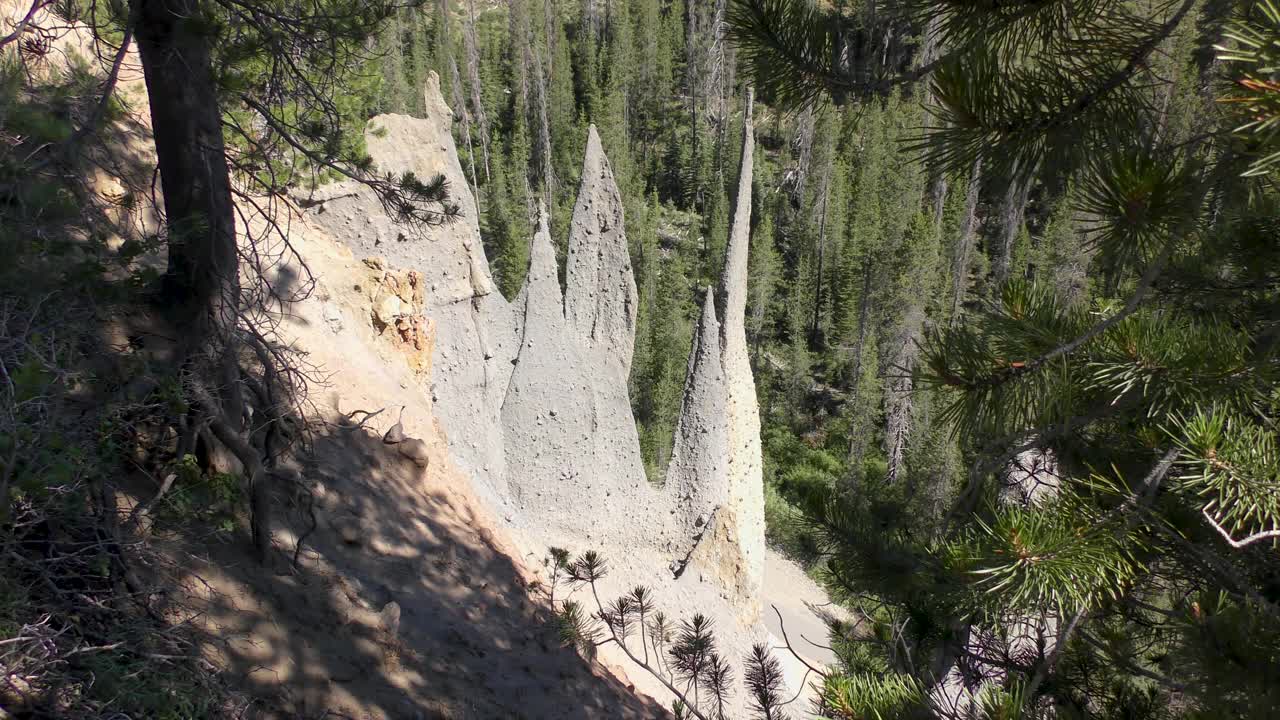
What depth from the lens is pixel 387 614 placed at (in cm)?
446

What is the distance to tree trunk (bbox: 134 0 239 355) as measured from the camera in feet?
10.6

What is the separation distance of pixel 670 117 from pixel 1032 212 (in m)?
Answer: 20.5

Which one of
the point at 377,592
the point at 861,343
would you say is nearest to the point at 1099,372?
the point at 377,592

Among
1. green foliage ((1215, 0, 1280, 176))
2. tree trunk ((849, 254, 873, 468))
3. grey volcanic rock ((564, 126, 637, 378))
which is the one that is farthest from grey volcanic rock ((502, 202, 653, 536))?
tree trunk ((849, 254, 873, 468))

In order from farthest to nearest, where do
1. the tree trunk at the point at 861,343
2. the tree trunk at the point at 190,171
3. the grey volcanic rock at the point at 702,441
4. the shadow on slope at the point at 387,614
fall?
the tree trunk at the point at 861,343, the grey volcanic rock at the point at 702,441, the shadow on slope at the point at 387,614, the tree trunk at the point at 190,171

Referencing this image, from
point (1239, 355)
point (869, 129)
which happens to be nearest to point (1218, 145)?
point (1239, 355)

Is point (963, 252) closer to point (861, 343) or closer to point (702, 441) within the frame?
point (861, 343)

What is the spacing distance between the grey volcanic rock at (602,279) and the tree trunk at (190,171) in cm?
714

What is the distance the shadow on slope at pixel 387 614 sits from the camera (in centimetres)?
362

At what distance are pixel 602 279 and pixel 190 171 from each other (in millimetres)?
7735

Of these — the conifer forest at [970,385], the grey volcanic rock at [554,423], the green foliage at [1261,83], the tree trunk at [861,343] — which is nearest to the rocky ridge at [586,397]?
the grey volcanic rock at [554,423]

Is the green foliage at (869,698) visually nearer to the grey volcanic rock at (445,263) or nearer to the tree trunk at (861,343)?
the grey volcanic rock at (445,263)

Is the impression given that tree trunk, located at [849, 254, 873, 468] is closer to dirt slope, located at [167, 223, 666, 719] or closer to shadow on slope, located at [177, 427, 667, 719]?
dirt slope, located at [167, 223, 666, 719]

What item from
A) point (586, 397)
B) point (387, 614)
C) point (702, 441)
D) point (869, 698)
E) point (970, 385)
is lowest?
point (702, 441)
